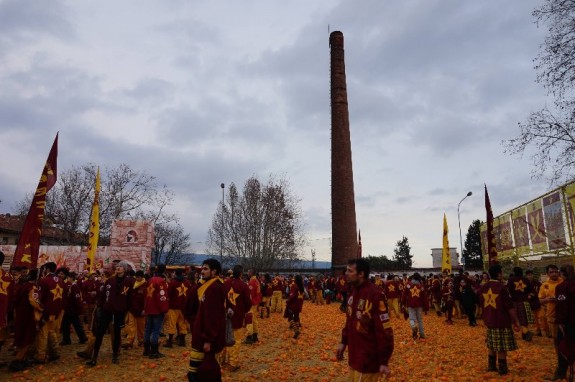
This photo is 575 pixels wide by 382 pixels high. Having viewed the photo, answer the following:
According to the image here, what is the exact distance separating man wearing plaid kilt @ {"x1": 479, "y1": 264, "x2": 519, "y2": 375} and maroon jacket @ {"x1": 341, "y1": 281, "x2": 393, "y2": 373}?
4.81 m

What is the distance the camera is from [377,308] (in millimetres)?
4605

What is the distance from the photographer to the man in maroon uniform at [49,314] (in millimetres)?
9172

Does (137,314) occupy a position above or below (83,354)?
above

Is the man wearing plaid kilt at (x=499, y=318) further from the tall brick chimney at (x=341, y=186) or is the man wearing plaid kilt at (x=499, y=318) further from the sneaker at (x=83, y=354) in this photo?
the tall brick chimney at (x=341, y=186)

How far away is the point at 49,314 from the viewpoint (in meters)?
9.21

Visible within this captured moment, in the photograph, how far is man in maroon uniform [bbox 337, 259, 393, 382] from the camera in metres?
4.46

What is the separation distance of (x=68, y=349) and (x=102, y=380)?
12.8 feet

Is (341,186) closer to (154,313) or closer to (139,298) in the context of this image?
(139,298)

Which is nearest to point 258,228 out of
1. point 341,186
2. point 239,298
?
point 341,186

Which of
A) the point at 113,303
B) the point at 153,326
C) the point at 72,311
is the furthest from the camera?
the point at 72,311

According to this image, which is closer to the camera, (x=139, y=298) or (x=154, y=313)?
(x=154, y=313)

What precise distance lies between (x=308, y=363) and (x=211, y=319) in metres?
5.34

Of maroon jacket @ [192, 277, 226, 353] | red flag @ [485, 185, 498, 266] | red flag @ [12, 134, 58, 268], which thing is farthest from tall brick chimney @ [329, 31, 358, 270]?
maroon jacket @ [192, 277, 226, 353]

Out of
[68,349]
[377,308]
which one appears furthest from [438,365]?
[68,349]
